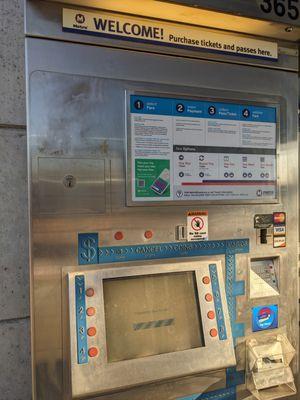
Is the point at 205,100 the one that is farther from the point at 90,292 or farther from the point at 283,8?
the point at 90,292

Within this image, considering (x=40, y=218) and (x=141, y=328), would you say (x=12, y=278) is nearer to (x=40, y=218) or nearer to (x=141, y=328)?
(x=40, y=218)

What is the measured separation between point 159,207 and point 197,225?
7.4 inches

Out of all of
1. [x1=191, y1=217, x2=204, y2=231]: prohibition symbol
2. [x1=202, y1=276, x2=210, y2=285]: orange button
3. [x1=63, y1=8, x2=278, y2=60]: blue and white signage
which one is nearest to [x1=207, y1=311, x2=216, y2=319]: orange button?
[x1=202, y1=276, x2=210, y2=285]: orange button

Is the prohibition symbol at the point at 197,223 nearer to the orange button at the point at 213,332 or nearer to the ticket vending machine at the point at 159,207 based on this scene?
the ticket vending machine at the point at 159,207

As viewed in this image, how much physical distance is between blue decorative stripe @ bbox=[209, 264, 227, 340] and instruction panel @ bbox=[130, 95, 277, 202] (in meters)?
0.32

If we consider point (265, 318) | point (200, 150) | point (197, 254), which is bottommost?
point (265, 318)

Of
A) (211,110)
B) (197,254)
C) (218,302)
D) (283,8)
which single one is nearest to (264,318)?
(218,302)

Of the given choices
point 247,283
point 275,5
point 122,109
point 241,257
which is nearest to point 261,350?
point 247,283

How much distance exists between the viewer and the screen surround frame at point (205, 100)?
158cm

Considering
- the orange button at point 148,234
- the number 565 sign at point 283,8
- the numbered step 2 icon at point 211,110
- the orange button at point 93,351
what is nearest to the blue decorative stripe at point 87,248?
the orange button at point 148,234

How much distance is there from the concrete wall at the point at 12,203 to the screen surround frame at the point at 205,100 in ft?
1.65

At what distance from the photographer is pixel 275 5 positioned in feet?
5.37

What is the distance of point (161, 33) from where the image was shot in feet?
5.36

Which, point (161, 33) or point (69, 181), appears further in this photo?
point (161, 33)
